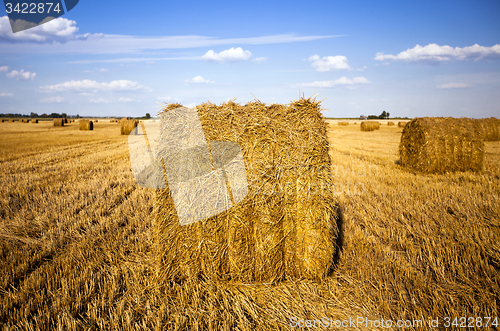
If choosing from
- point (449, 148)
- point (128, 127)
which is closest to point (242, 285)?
point (449, 148)

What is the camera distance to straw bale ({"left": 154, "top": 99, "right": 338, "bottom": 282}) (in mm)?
3170

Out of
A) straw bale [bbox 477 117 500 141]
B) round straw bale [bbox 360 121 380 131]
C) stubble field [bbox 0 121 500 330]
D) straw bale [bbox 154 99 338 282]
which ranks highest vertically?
round straw bale [bbox 360 121 380 131]

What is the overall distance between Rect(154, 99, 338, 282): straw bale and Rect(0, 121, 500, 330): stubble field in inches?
9.2

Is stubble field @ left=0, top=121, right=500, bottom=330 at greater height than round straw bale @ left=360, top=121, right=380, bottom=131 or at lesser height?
lesser

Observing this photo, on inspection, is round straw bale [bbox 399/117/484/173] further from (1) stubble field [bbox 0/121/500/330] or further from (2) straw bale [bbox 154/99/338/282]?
(2) straw bale [bbox 154/99/338/282]

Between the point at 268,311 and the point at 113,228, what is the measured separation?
3075 mm

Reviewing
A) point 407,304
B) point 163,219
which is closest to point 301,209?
point 407,304

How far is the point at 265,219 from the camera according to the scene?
318 centimetres

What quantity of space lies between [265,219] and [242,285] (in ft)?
2.79

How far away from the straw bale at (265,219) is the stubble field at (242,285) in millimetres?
233

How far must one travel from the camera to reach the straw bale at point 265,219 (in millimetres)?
3170

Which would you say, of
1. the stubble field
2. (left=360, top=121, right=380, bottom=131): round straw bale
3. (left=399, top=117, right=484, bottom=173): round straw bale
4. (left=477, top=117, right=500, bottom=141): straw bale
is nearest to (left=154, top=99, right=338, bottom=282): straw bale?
the stubble field

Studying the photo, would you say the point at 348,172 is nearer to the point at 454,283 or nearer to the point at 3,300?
the point at 454,283

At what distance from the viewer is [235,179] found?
3.17 meters
